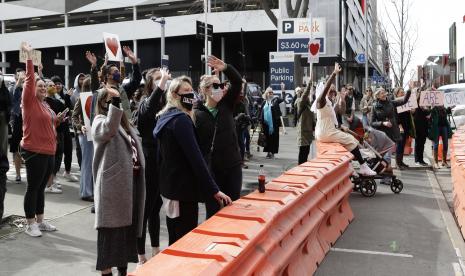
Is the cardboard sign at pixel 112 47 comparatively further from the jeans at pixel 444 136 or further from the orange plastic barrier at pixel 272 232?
the jeans at pixel 444 136

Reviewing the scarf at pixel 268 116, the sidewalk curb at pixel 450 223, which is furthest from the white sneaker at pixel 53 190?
the scarf at pixel 268 116

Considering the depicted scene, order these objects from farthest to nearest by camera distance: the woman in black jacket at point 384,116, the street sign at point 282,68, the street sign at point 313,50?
1. the street sign at point 282,68
2. the street sign at point 313,50
3. the woman in black jacket at point 384,116

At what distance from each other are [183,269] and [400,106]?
37.5ft

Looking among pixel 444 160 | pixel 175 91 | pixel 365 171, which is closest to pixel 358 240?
pixel 365 171

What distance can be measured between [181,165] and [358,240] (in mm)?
3367

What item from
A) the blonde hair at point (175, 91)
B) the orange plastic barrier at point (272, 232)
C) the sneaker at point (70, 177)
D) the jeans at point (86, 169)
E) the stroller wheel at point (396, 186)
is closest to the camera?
the orange plastic barrier at point (272, 232)

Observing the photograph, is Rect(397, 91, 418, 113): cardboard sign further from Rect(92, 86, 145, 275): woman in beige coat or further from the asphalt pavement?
Rect(92, 86, 145, 275): woman in beige coat

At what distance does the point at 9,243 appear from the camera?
260 inches

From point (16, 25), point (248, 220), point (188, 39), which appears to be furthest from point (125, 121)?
point (16, 25)

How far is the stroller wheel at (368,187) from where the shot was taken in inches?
401

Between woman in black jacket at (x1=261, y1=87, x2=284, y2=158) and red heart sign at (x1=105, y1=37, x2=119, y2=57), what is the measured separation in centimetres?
555

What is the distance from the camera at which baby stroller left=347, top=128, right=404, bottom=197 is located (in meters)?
10.2

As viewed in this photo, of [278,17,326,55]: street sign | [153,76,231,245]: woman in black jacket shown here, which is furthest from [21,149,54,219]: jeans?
[278,17,326,55]: street sign

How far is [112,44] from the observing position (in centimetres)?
1005
